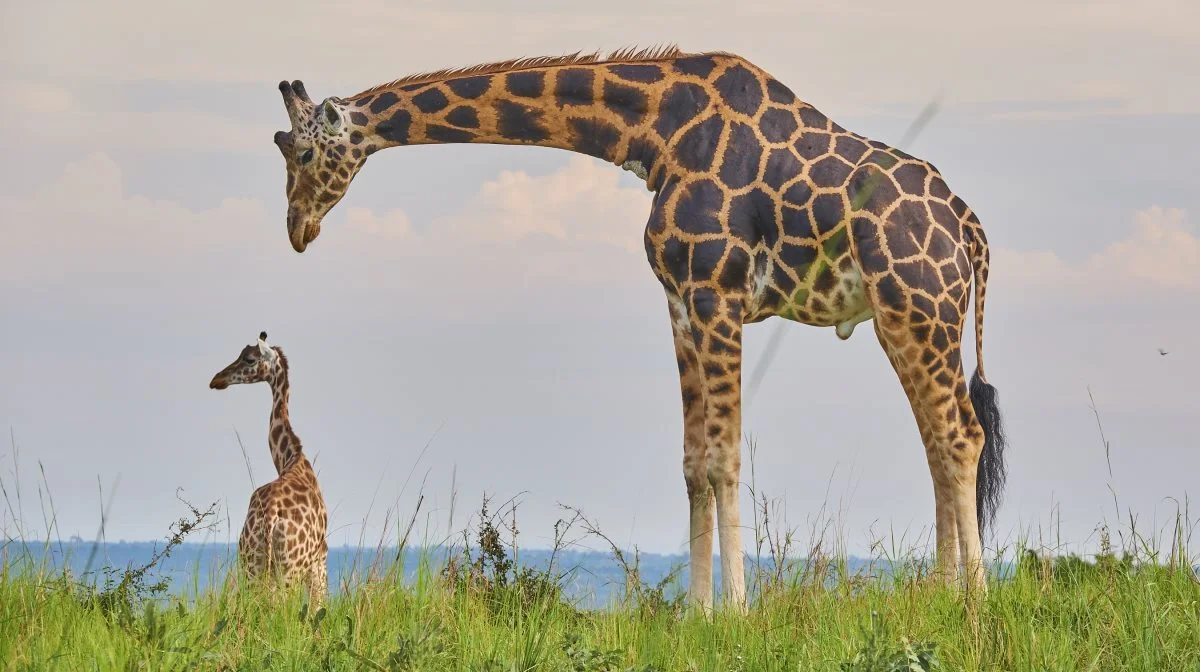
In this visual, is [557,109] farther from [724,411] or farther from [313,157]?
[724,411]

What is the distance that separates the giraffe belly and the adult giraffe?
13mm

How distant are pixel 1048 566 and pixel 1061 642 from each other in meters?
1.35

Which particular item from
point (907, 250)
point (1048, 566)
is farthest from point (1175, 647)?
point (907, 250)

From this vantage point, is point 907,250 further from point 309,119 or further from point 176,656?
point 176,656

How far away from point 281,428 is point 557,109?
12.3ft

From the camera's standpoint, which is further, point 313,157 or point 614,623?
point 313,157

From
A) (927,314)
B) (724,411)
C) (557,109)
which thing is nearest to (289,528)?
(724,411)


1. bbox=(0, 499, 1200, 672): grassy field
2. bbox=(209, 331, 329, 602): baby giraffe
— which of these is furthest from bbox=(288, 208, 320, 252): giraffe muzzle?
bbox=(0, 499, 1200, 672): grassy field

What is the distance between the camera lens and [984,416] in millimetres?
9836

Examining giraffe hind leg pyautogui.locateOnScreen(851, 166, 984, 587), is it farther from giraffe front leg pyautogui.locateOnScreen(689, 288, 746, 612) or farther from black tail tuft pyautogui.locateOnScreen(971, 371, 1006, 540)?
giraffe front leg pyautogui.locateOnScreen(689, 288, 746, 612)

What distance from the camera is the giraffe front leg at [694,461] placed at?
892cm

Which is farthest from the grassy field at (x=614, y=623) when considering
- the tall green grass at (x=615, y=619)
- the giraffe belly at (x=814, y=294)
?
the giraffe belly at (x=814, y=294)

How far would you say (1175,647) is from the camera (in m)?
7.02

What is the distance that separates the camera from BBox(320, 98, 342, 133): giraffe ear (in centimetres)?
1006
